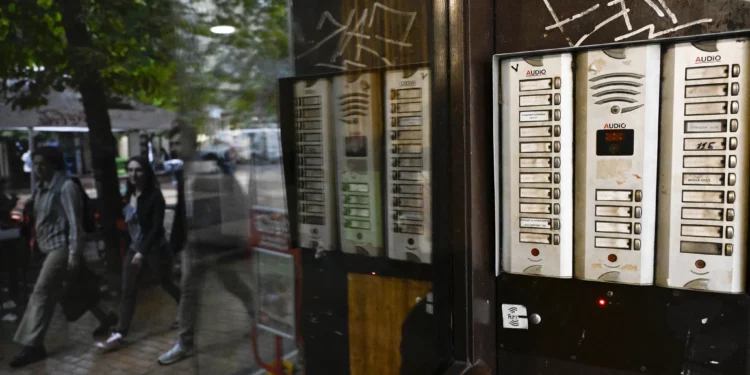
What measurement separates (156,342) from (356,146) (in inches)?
39.7

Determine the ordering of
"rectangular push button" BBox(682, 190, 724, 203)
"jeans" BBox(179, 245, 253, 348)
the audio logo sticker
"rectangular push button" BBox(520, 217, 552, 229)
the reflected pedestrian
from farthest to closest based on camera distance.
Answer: "jeans" BBox(179, 245, 253, 348), the reflected pedestrian, the audio logo sticker, "rectangular push button" BBox(520, 217, 552, 229), "rectangular push button" BBox(682, 190, 724, 203)

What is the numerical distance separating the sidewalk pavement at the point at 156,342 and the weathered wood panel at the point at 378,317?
1.30 ft

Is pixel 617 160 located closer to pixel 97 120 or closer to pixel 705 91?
pixel 705 91

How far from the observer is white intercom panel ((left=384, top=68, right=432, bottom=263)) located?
1.95m

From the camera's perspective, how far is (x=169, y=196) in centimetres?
202

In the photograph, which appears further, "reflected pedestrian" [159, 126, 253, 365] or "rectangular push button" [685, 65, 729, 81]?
"reflected pedestrian" [159, 126, 253, 365]

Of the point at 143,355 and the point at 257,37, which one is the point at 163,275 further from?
the point at 257,37

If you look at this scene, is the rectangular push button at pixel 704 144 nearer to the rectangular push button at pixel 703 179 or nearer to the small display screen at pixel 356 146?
the rectangular push button at pixel 703 179

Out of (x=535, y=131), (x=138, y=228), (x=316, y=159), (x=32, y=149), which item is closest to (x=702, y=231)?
(x=535, y=131)

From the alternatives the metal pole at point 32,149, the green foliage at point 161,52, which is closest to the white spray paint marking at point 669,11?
the green foliage at point 161,52

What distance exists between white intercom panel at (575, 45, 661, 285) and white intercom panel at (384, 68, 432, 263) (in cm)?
52

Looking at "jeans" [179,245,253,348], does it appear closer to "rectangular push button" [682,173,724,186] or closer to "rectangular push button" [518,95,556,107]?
"rectangular push button" [518,95,556,107]

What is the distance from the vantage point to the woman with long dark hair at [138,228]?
1735 millimetres

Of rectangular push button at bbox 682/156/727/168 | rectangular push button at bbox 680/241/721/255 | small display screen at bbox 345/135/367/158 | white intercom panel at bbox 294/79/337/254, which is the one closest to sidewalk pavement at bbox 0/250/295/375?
white intercom panel at bbox 294/79/337/254
